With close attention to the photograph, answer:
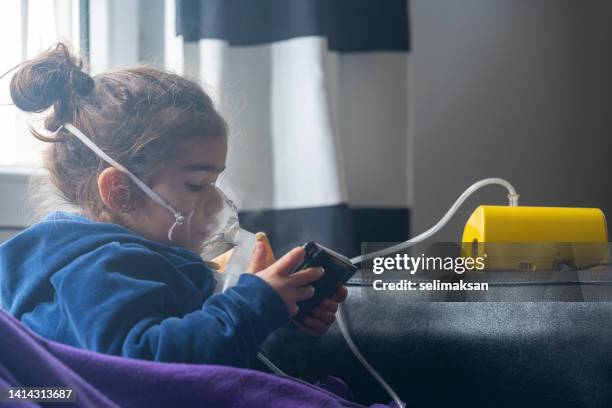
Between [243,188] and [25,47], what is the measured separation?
0.24 metres

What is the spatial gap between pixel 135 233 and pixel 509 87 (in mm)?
471

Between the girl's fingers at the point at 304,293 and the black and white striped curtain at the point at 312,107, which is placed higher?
the black and white striped curtain at the point at 312,107

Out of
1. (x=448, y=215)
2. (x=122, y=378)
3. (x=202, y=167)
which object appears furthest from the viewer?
(x=448, y=215)

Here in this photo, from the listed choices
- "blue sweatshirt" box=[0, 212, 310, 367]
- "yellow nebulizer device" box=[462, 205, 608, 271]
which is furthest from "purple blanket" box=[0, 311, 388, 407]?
"yellow nebulizer device" box=[462, 205, 608, 271]

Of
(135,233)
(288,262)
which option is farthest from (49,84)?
(288,262)

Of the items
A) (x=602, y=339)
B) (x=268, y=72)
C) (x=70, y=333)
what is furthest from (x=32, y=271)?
(x=602, y=339)

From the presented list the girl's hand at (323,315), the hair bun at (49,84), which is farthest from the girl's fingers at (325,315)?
A: the hair bun at (49,84)

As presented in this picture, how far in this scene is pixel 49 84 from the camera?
608 mm

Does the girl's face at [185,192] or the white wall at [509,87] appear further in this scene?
the white wall at [509,87]

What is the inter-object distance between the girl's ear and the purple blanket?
129mm

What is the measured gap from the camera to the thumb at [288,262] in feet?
1.98

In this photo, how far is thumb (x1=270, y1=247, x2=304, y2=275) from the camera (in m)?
0.60

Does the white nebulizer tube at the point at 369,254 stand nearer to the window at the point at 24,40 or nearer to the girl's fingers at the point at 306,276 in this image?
the girl's fingers at the point at 306,276

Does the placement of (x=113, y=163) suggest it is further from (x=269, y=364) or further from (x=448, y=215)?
(x=448, y=215)
